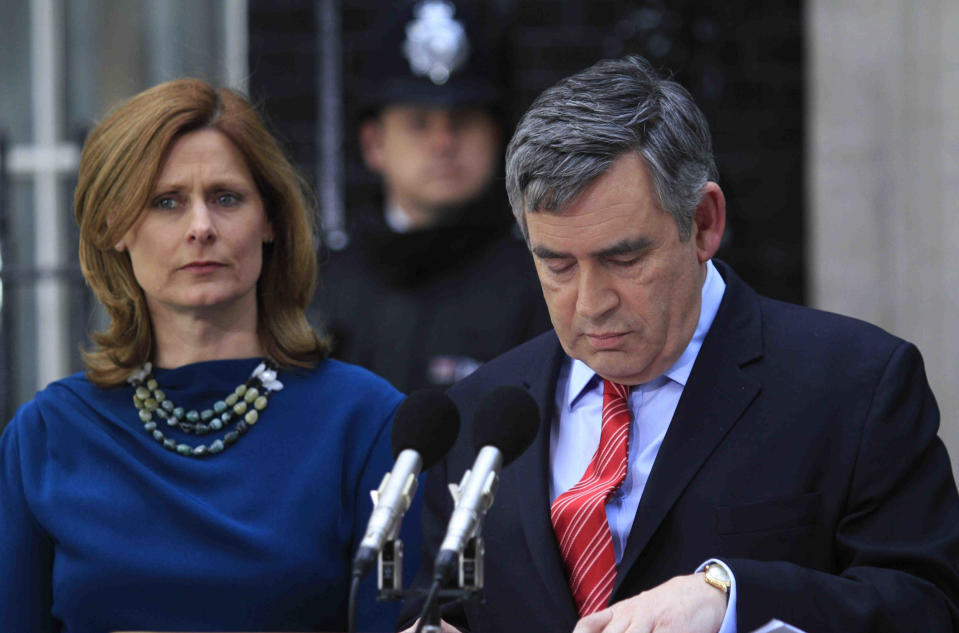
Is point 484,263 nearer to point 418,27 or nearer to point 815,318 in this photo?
point 418,27

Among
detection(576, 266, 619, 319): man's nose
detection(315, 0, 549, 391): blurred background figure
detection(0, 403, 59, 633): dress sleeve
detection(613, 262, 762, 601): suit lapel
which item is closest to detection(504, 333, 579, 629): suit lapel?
detection(613, 262, 762, 601): suit lapel

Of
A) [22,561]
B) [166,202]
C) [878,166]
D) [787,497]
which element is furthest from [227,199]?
[878,166]

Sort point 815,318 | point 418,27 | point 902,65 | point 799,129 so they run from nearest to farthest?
point 815,318
point 418,27
point 902,65
point 799,129

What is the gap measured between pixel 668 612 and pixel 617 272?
23.3 inches

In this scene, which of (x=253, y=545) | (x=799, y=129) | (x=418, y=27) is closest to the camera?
(x=253, y=545)

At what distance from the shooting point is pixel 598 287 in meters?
2.66

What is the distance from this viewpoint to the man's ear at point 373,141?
16.1 ft

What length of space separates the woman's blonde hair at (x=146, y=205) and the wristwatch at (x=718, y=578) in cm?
114

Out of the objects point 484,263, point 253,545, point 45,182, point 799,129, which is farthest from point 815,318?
point 45,182

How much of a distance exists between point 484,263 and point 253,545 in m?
1.68

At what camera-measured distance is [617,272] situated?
8.76ft

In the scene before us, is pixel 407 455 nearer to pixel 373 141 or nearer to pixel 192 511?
pixel 192 511

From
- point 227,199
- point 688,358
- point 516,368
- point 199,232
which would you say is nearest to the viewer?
point 688,358

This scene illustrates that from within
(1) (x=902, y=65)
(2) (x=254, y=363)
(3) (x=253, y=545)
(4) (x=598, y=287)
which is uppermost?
(1) (x=902, y=65)
